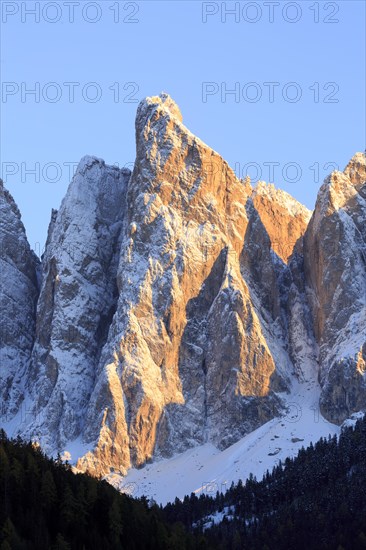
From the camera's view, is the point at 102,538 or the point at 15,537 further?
the point at 102,538

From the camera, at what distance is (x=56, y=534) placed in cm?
17175

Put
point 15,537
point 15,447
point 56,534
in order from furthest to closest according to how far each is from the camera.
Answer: point 15,447, point 56,534, point 15,537

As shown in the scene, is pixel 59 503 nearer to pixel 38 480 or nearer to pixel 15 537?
pixel 38 480

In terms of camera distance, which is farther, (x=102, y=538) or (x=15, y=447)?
(x=15, y=447)

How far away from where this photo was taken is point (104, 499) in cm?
18525

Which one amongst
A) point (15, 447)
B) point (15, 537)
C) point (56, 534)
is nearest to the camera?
point (15, 537)

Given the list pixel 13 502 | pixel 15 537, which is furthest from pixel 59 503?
pixel 15 537

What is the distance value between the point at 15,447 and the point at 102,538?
30.4m

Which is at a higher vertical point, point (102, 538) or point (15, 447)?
point (15, 447)

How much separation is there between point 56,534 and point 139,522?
13.3m

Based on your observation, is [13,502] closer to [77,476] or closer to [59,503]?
[59,503]

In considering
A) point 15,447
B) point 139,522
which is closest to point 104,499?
point 139,522

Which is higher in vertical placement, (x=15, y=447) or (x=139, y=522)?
(x=15, y=447)

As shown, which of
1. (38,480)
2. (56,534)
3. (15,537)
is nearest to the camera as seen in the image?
(15,537)
